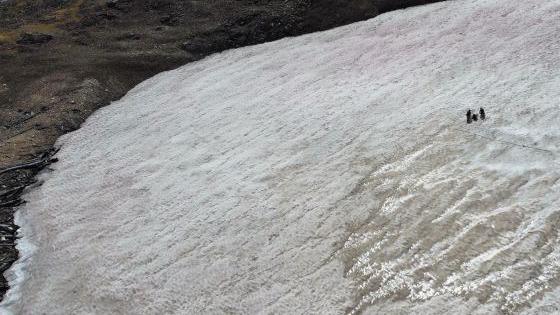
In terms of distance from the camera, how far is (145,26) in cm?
3108

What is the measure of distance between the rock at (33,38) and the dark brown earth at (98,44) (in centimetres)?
5

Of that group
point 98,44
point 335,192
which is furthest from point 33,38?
point 335,192

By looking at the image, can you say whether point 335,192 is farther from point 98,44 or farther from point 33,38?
point 33,38

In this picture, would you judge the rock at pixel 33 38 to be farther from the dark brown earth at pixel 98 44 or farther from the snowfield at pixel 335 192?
the snowfield at pixel 335 192

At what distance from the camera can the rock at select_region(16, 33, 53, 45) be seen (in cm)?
3015

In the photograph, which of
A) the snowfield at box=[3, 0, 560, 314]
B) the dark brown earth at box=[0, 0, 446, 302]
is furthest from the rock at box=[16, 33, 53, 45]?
the snowfield at box=[3, 0, 560, 314]

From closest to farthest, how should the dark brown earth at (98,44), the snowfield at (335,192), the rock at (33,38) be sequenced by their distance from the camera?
1. the snowfield at (335,192)
2. the dark brown earth at (98,44)
3. the rock at (33,38)

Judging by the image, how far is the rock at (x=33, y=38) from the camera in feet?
98.9

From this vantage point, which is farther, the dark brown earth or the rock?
the rock

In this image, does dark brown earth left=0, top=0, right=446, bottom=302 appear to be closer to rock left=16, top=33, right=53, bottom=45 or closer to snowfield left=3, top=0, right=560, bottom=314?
rock left=16, top=33, right=53, bottom=45

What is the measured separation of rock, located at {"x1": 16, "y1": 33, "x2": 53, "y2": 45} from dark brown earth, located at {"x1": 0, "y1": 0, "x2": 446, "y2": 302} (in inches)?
2.1

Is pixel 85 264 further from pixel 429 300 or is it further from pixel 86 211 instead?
pixel 429 300

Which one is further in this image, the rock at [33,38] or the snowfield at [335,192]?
the rock at [33,38]

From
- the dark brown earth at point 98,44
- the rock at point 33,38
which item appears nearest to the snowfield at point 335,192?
the dark brown earth at point 98,44
